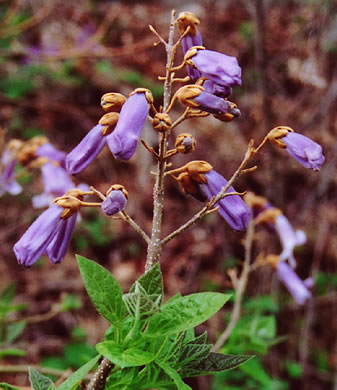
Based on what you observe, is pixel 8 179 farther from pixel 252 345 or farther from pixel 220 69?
pixel 220 69

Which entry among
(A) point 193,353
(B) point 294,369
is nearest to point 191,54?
(A) point 193,353

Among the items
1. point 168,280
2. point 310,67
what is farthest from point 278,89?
point 168,280

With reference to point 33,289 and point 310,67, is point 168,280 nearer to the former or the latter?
point 33,289

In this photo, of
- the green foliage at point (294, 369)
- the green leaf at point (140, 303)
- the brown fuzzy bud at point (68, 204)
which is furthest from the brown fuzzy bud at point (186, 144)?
the green foliage at point (294, 369)

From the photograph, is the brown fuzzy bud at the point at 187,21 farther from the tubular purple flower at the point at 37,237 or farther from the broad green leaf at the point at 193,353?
the broad green leaf at the point at 193,353

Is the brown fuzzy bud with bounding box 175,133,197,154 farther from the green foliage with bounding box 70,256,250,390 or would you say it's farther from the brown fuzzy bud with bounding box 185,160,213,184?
the green foliage with bounding box 70,256,250,390

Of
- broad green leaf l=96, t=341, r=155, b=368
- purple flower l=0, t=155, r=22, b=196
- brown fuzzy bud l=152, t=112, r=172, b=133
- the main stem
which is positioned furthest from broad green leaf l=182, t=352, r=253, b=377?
purple flower l=0, t=155, r=22, b=196

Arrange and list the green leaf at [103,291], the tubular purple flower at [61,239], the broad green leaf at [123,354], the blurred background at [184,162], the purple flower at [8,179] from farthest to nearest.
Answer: the blurred background at [184,162] → the purple flower at [8,179] → the tubular purple flower at [61,239] → the green leaf at [103,291] → the broad green leaf at [123,354]
